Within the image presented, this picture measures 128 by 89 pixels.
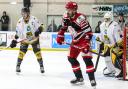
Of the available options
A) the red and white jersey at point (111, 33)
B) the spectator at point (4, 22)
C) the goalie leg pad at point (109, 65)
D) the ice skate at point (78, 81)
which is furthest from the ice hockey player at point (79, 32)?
the spectator at point (4, 22)

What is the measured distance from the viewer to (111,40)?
6.80 m

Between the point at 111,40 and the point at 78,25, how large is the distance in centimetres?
106

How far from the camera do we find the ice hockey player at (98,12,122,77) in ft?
22.0

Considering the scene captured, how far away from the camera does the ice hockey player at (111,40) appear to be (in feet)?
22.0

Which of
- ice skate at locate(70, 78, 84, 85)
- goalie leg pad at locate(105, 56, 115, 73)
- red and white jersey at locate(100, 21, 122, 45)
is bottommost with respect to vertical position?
ice skate at locate(70, 78, 84, 85)

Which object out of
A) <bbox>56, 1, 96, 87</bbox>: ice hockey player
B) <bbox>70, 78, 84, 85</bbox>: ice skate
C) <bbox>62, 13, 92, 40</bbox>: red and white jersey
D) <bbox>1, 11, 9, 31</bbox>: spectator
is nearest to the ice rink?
<bbox>70, 78, 84, 85</bbox>: ice skate

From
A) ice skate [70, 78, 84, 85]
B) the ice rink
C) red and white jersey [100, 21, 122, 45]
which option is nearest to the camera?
the ice rink

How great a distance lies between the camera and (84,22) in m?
5.91

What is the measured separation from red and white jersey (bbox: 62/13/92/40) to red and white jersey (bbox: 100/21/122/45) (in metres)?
0.86

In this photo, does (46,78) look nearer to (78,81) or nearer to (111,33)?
(78,81)

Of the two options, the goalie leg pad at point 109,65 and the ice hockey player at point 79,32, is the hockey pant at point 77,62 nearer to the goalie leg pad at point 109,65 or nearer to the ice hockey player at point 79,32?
the ice hockey player at point 79,32

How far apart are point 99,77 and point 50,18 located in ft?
33.7

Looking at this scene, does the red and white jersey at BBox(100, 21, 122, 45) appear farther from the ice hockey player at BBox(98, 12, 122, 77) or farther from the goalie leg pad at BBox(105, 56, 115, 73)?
the goalie leg pad at BBox(105, 56, 115, 73)

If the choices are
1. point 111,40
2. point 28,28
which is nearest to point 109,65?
point 111,40
